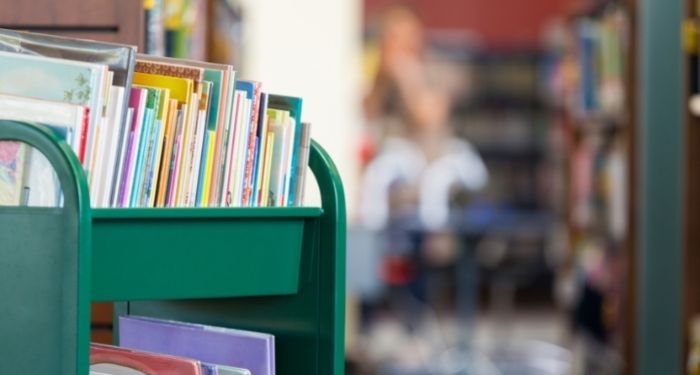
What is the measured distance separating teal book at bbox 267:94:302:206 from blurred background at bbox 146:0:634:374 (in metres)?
0.79

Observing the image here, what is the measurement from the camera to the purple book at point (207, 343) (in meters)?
1.61

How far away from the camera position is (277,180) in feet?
5.30

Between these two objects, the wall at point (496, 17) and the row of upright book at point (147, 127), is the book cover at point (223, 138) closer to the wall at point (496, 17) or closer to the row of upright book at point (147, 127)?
the row of upright book at point (147, 127)

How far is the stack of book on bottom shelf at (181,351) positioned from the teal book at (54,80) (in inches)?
12.7

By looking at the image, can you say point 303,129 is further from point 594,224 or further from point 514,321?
point 514,321

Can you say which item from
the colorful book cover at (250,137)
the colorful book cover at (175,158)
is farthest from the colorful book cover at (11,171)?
the colorful book cover at (250,137)

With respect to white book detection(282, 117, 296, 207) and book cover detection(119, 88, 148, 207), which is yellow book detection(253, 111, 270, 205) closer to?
white book detection(282, 117, 296, 207)

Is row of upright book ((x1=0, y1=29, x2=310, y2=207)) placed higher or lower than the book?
higher

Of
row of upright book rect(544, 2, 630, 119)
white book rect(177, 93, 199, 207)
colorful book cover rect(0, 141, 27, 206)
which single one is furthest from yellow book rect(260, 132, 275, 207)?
row of upright book rect(544, 2, 630, 119)

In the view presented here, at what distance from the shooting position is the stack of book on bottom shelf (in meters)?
1.55

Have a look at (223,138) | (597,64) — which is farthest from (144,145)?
(597,64)

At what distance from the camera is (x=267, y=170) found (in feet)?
5.29

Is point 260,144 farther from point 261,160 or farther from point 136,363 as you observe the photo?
point 136,363

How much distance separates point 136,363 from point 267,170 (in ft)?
1.02
